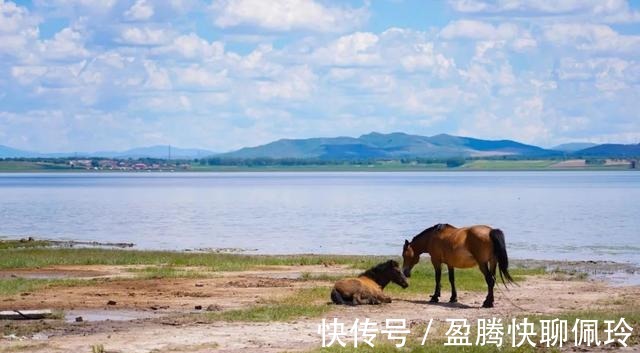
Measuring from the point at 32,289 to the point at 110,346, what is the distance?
8710mm

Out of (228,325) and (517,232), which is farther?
(517,232)

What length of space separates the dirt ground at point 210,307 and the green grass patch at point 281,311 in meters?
0.38

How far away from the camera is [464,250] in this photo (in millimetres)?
22641

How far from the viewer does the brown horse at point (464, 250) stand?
22.0 metres

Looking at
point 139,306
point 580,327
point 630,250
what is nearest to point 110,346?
point 139,306

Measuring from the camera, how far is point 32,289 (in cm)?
2467

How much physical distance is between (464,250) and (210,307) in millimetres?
5421

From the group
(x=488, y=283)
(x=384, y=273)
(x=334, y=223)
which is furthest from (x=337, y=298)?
(x=334, y=223)

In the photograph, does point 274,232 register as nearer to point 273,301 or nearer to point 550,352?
point 273,301

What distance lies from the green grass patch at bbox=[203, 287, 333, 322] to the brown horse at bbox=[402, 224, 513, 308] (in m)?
2.39

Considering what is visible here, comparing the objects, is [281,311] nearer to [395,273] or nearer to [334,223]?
[395,273]

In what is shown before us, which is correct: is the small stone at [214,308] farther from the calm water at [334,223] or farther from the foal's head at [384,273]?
the calm water at [334,223]

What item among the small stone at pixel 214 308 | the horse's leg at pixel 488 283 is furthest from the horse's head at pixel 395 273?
the small stone at pixel 214 308

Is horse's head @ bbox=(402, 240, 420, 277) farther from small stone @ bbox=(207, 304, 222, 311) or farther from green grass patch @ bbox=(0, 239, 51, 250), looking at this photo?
green grass patch @ bbox=(0, 239, 51, 250)
